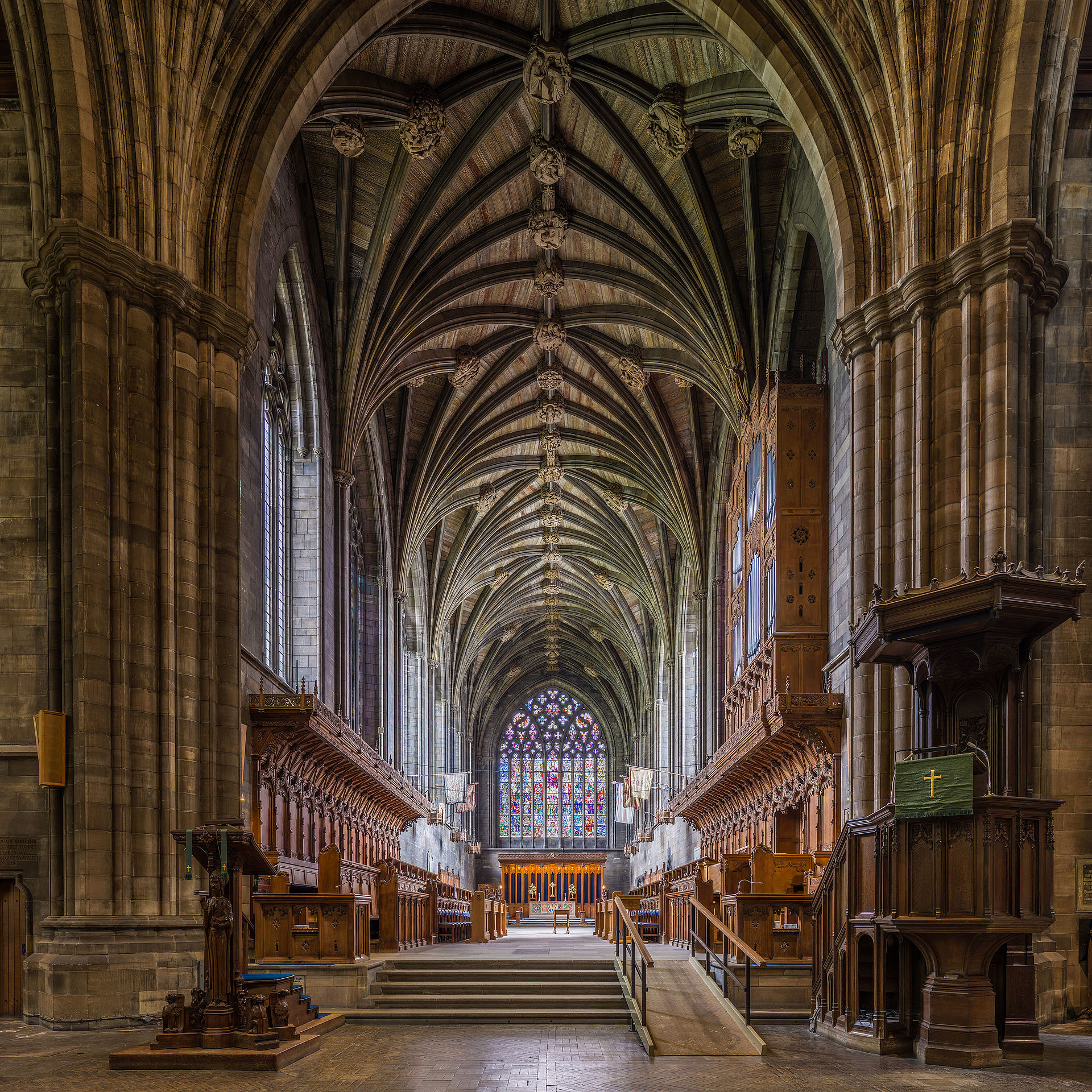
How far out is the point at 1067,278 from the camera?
44.5 ft

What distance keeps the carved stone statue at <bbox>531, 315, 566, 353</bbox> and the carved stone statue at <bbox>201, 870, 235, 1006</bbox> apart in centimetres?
1896

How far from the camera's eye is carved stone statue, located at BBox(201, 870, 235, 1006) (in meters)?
9.78

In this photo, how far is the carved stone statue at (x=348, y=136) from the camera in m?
18.7

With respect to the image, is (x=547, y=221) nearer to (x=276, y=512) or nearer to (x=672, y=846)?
(x=276, y=512)

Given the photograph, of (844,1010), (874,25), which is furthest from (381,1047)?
(874,25)

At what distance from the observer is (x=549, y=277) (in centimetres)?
2441

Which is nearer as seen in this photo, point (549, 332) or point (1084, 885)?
point (1084, 885)

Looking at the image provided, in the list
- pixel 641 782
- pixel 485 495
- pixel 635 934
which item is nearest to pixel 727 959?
pixel 635 934

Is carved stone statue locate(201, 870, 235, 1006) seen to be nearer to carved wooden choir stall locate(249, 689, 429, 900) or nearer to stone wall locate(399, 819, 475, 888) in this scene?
carved wooden choir stall locate(249, 689, 429, 900)

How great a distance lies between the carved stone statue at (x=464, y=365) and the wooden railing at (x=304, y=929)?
53.5ft

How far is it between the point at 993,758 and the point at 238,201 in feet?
35.8

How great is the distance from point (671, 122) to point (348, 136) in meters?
5.26

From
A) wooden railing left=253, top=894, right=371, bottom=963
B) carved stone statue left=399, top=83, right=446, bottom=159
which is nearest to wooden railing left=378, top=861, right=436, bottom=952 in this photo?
wooden railing left=253, top=894, right=371, bottom=963

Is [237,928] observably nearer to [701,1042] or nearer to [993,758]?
[701,1042]
